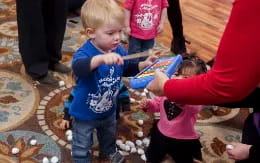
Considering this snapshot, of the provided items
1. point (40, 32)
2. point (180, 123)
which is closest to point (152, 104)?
point (180, 123)

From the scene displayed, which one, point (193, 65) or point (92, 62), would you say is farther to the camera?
point (193, 65)

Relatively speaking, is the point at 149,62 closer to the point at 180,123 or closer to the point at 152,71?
the point at 152,71

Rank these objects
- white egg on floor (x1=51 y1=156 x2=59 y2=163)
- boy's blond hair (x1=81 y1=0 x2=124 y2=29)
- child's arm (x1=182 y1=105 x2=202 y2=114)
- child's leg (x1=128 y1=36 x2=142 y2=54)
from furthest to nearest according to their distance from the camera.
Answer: child's leg (x1=128 y1=36 x2=142 y2=54), white egg on floor (x1=51 y1=156 x2=59 y2=163), child's arm (x1=182 y1=105 x2=202 y2=114), boy's blond hair (x1=81 y1=0 x2=124 y2=29)

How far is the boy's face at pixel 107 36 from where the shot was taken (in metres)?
1.13

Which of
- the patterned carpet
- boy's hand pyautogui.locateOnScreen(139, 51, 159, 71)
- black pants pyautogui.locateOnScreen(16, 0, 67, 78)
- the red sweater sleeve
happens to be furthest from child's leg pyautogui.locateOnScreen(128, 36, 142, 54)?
the red sweater sleeve

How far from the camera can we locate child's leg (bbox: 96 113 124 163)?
1.32 m

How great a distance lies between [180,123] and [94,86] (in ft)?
1.10

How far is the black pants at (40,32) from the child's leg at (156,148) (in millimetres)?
737

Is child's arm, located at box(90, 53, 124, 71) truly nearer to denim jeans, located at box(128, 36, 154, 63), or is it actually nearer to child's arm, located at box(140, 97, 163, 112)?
child's arm, located at box(140, 97, 163, 112)

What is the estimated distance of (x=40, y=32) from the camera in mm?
1733

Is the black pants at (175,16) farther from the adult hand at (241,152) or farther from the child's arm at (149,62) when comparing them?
the adult hand at (241,152)

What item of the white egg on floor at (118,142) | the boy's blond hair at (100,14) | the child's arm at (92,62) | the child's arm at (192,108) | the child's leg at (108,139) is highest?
the boy's blond hair at (100,14)

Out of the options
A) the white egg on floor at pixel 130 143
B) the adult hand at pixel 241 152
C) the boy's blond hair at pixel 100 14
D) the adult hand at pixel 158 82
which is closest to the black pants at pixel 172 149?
the white egg on floor at pixel 130 143

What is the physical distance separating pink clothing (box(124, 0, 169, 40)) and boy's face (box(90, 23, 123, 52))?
0.61m
